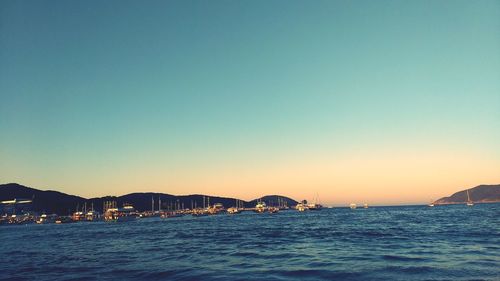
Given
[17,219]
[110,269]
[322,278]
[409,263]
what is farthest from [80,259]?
[17,219]

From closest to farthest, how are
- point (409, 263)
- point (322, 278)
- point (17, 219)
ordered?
1. point (322, 278)
2. point (409, 263)
3. point (17, 219)

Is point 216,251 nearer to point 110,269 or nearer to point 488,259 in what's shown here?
point 110,269

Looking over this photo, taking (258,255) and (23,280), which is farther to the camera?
(258,255)

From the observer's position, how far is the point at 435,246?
37.7 meters

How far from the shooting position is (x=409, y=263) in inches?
1097

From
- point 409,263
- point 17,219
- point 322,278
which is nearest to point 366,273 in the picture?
point 322,278

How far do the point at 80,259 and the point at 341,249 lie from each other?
26.5m

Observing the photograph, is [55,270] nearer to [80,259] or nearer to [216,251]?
[80,259]

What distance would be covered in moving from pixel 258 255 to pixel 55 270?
1748cm

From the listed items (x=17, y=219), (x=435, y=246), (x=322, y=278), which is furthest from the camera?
(x=17, y=219)

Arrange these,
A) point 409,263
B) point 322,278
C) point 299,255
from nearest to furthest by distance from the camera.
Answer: point 322,278 < point 409,263 < point 299,255

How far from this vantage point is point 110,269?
28.5m

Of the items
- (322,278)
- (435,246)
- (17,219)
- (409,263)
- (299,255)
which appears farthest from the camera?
(17,219)

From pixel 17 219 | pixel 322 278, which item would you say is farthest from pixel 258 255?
pixel 17 219
